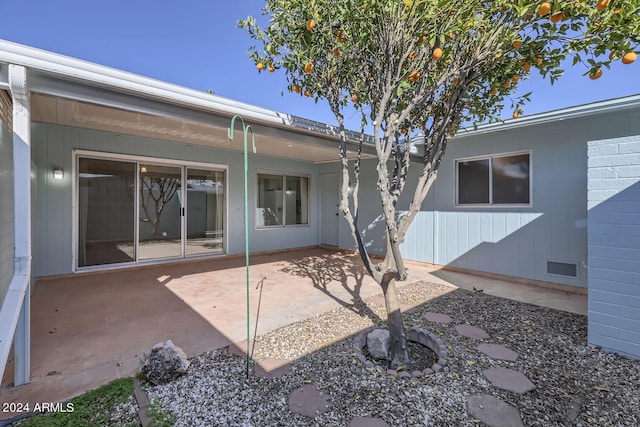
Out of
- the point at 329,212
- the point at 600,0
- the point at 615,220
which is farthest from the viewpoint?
the point at 329,212

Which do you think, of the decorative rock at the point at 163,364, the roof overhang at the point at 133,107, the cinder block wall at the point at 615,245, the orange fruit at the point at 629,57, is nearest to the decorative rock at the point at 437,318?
the cinder block wall at the point at 615,245

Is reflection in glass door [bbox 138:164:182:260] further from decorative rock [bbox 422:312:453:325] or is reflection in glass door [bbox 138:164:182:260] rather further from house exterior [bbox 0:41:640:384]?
decorative rock [bbox 422:312:453:325]

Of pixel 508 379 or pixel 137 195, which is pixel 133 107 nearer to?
pixel 137 195

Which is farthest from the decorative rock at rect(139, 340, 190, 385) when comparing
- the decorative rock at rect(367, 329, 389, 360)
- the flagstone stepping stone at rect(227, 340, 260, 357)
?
the decorative rock at rect(367, 329, 389, 360)

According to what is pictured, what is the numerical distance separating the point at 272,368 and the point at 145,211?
4848 millimetres

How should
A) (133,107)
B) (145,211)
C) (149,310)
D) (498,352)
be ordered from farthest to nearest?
1. (145,211)
2. (149,310)
3. (133,107)
4. (498,352)

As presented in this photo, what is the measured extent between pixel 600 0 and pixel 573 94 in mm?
4146

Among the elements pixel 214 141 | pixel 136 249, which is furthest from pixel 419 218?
pixel 136 249

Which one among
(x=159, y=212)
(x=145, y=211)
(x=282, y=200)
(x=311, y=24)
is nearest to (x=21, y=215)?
(x=311, y=24)

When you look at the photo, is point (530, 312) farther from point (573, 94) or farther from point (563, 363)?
point (573, 94)

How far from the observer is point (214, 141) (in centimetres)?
575

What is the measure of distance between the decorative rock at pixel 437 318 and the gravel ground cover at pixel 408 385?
0.15 m

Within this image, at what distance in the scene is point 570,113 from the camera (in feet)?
14.2

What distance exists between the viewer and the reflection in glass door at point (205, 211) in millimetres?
6488
